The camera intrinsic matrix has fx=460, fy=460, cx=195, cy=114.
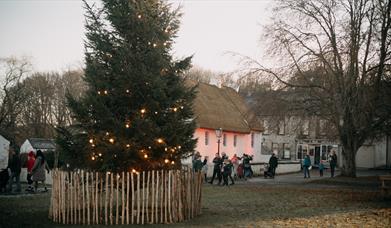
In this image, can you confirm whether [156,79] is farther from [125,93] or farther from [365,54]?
[365,54]

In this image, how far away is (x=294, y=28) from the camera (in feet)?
106

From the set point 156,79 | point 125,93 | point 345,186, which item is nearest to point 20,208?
point 125,93

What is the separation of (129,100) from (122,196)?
299cm

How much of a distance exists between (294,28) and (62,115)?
38.6 metres

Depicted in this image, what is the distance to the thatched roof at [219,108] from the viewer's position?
144 feet

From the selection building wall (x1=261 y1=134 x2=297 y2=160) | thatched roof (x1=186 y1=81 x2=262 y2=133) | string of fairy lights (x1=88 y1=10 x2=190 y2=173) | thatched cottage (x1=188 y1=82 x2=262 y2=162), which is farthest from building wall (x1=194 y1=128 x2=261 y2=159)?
string of fairy lights (x1=88 y1=10 x2=190 y2=173)

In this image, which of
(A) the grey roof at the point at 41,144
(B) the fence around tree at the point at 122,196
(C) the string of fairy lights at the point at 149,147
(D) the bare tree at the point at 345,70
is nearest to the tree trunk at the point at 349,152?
(D) the bare tree at the point at 345,70

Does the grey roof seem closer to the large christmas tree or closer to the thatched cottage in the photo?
the thatched cottage

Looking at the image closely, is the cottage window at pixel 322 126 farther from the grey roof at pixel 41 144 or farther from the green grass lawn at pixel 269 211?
the grey roof at pixel 41 144

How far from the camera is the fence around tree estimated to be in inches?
517

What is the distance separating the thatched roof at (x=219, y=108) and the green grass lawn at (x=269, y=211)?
20.1m

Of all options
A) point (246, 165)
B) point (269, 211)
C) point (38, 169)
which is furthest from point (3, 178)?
point (246, 165)

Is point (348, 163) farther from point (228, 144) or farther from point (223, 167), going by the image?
point (228, 144)

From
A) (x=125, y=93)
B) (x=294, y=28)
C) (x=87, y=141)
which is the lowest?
(x=87, y=141)
